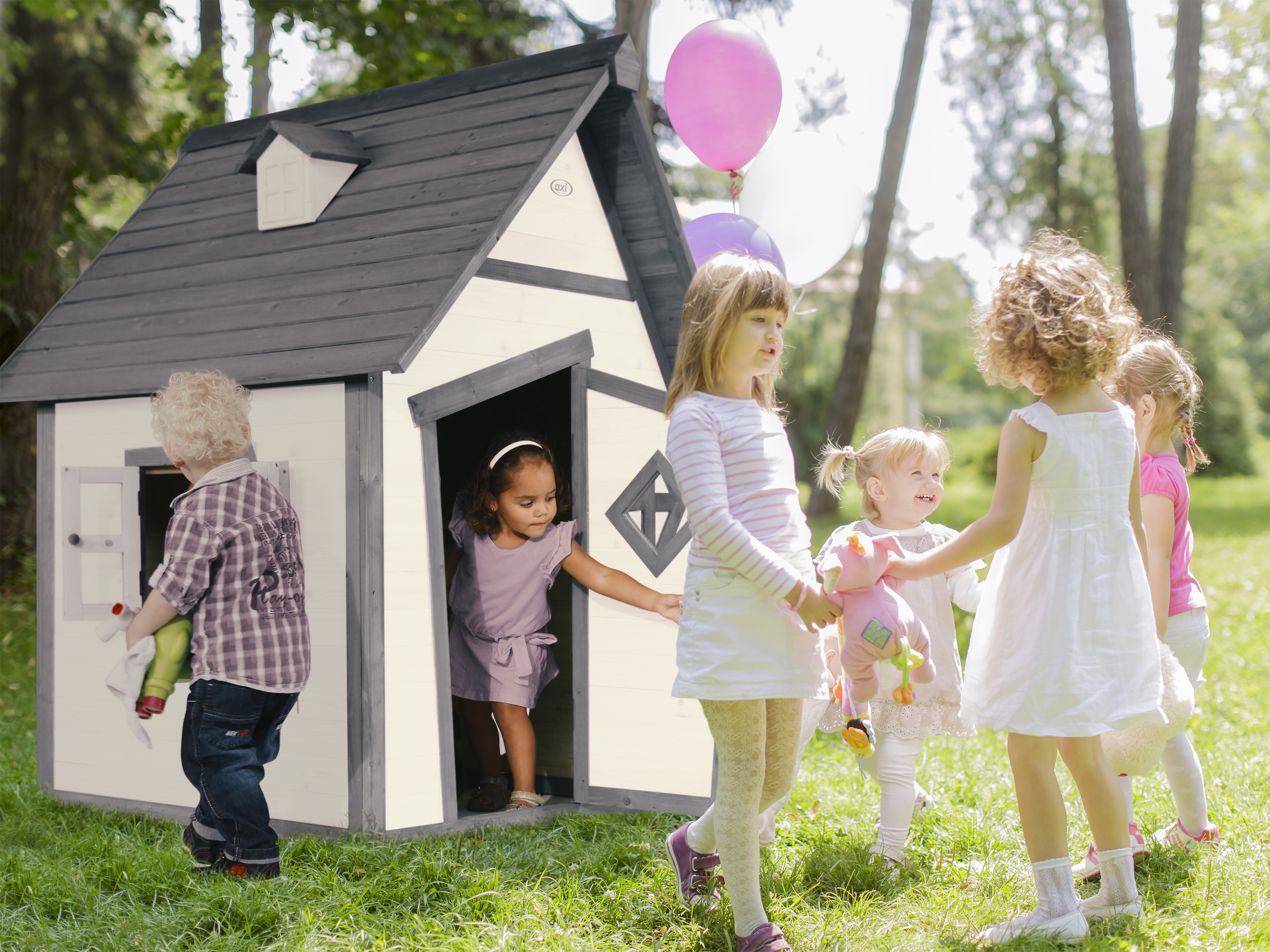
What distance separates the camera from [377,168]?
14.5 ft

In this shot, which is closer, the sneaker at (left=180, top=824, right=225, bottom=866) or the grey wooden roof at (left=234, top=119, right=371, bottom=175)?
the sneaker at (left=180, top=824, right=225, bottom=866)

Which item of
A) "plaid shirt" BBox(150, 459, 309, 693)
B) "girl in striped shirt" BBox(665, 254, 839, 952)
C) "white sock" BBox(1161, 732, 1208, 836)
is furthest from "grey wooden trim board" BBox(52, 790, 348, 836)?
"white sock" BBox(1161, 732, 1208, 836)

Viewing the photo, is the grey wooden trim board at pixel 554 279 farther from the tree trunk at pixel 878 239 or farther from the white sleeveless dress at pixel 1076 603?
the tree trunk at pixel 878 239

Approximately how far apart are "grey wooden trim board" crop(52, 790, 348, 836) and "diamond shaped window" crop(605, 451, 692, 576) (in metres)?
1.48

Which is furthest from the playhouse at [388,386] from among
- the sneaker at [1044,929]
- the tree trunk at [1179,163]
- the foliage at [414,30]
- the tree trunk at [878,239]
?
the tree trunk at [1179,163]

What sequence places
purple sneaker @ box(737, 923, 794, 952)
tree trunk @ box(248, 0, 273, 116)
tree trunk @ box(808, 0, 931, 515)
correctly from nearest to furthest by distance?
purple sneaker @ box(737, 923, 794, 952), tree trunk @ box(248, 0, 273, 116), tree trunk @ box(808, 0, 931, 515)

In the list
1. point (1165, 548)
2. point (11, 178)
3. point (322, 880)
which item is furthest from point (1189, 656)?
point (11, 178)

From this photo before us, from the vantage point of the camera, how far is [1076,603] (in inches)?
108

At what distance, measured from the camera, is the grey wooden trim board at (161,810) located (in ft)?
12.1

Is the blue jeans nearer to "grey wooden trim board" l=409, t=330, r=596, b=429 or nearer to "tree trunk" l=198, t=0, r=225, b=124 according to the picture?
"grey wooden trim board" l=409, t=330, r=596, b=429

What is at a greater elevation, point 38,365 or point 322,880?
point 38,365

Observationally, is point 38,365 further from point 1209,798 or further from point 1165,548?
point 1209,798

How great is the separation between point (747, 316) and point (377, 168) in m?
2.30

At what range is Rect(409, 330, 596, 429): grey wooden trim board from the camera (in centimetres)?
378
